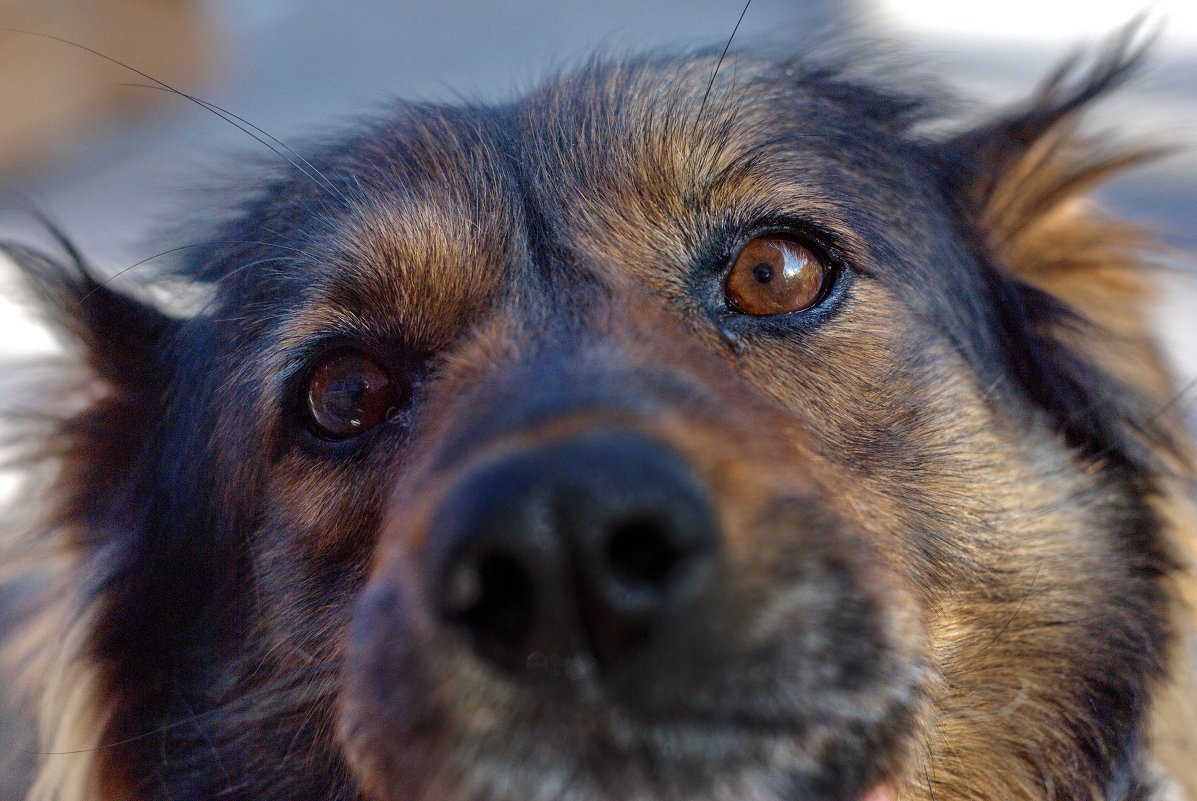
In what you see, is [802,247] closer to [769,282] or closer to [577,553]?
[769,282]

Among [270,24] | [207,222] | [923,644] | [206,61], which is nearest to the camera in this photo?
[923,644]

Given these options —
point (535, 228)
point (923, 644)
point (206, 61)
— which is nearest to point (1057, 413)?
point (923, 644)

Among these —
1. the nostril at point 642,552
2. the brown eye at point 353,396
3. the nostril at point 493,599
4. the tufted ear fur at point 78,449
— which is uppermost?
the nostril at point 642,552

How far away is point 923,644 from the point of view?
199 centimetres

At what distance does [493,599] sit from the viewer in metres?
1.49

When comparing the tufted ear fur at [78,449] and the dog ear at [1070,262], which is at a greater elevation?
the dog ear at [1070,262]

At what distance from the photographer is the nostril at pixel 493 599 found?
146 centimetres

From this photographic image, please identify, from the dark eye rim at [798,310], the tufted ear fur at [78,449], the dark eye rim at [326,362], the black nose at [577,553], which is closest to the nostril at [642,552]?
the black nose at [577,553]

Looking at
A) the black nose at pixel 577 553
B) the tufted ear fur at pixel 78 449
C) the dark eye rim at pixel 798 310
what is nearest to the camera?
the black nose at pixel 577 553

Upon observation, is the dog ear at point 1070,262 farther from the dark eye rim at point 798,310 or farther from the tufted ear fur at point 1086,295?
the dark eye rim at point 798,310

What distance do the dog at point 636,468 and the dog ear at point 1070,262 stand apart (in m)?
0.01

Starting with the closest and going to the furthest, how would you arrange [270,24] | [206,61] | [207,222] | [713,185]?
1. [713,185]
2. [207,222]
3. [206,61]
4. [270,24]

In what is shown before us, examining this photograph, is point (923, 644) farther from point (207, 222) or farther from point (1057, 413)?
point (207, 222)

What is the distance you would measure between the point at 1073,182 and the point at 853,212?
772 millimetres
